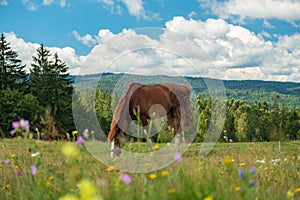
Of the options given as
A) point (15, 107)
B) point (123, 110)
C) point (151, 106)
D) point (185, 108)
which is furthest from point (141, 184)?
point (15, 107)

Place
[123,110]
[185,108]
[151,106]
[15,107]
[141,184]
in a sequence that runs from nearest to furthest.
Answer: [141,184]
[123,110]
[151,106]
[185,108]
[15,107]

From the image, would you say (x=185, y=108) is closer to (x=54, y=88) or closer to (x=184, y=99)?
(x=184, y=99)

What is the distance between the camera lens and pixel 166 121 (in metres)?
10.6

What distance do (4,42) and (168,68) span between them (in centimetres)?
5511

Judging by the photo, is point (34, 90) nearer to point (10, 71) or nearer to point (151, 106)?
point (10, 71)

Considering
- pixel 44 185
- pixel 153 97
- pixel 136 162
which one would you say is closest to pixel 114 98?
pixel 153 97

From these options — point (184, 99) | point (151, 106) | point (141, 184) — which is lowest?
point (141, 184)

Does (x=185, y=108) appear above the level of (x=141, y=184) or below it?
above

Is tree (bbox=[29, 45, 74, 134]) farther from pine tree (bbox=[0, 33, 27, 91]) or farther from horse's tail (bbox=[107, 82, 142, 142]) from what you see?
horse's tail (bbox=[107, 82, 142, 142])

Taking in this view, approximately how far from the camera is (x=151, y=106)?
10.3m

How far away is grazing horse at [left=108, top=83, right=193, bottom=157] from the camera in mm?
9609

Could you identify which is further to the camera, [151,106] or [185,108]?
[185,108]

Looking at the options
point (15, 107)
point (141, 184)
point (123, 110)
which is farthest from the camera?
point (15, 107)

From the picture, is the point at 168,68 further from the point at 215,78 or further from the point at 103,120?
the point at 103,120
